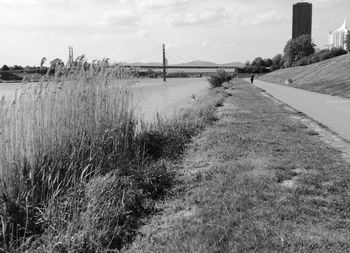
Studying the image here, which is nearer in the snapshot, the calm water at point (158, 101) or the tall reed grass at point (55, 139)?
the tall reed grass at point (55, 139)

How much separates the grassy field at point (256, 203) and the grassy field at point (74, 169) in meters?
0.39

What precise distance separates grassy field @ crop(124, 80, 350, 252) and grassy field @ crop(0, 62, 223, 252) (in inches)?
15.3

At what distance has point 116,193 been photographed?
502cm

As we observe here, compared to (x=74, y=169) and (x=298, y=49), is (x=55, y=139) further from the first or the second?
(x=298, y=49)

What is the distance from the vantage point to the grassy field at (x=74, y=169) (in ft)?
13.2

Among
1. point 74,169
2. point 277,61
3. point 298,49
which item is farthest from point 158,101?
point 277,61

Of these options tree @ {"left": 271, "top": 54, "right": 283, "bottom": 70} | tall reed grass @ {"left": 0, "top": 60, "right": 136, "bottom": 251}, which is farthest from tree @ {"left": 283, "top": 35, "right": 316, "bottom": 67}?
tall reed grass @ {"left": 0, "top": 60, "right": 136, "bottom": 251}

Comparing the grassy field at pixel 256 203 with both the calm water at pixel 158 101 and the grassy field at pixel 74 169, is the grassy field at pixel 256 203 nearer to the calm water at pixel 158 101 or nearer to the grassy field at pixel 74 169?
the grassy field at pixel 74 169

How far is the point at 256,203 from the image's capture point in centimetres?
489

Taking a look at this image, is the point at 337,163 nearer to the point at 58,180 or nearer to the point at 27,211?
the point at 58,180

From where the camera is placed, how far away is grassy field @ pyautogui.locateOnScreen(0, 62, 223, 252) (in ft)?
13.2

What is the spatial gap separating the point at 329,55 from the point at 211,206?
74988 millimetres

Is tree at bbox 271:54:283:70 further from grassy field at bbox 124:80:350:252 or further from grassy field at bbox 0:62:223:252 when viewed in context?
grassy field at bbox 0:62:223:252

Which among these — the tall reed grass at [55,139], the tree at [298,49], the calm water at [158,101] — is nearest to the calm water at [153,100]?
the calm water at [158,101]
